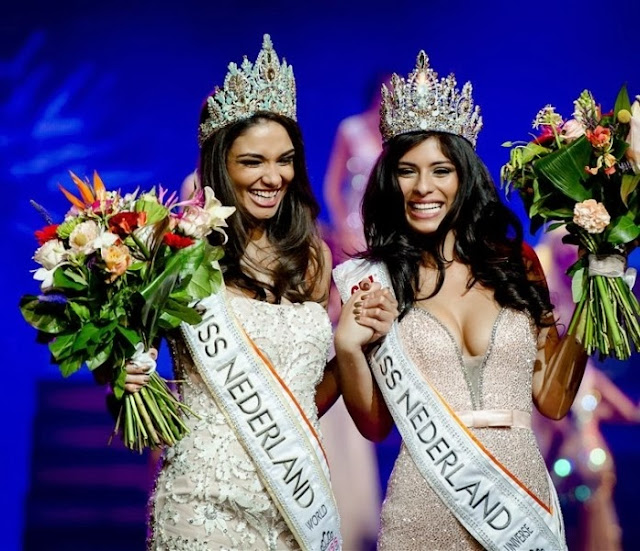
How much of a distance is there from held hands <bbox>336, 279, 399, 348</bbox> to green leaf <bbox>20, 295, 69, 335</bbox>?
25.7 inches

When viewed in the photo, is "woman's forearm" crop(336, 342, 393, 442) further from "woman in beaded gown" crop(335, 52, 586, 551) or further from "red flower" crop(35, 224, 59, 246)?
"red flower" crop(35, 224, 59, 246)

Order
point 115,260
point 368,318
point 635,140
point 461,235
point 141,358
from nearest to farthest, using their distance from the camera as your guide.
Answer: point 115,260 → point 141,358 → point 635,140 → point 368,318 → point 461,235

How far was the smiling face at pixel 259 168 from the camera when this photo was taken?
2.70 meters

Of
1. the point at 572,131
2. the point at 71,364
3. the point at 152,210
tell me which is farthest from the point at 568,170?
the point at 71,364

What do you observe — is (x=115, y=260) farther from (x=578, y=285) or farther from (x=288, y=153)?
(x=578, y=285)

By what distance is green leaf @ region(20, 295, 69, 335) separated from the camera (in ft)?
7.63

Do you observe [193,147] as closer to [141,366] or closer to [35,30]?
[35,30]

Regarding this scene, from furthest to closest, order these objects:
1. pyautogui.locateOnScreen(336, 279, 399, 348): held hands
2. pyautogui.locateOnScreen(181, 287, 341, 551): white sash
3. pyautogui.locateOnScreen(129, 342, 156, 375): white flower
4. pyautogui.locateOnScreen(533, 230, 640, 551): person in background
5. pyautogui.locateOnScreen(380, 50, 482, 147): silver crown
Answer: pyautogui.locateOnScreen(533, 230, 640, 551): person in background → pyautogui.locateOnScreen(380, 50, 482, 147): silver crown → pyautogui.locateOnScreen(336, 279, 399, 348): held hands → pyautogui.locateOnScreen(181, 287, 341, 551): white sash → pyautogui.locateOnScreen(129, 342, 156, 375): white flower

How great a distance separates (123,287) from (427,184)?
0.79 m

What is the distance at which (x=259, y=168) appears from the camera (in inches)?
106

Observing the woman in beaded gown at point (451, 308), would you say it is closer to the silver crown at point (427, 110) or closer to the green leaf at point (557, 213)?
the silver crown at point (427, 110)

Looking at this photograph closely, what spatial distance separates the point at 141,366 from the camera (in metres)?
2.36

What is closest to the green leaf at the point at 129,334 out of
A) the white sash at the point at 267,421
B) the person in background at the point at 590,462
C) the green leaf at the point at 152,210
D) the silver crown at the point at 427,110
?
the green leaf at the point at 152,210

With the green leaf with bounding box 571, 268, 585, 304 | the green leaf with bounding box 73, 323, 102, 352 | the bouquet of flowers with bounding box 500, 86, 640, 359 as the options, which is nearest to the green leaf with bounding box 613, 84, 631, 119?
the bouquet of flowers with bounding box 500, 86, 640, 359
